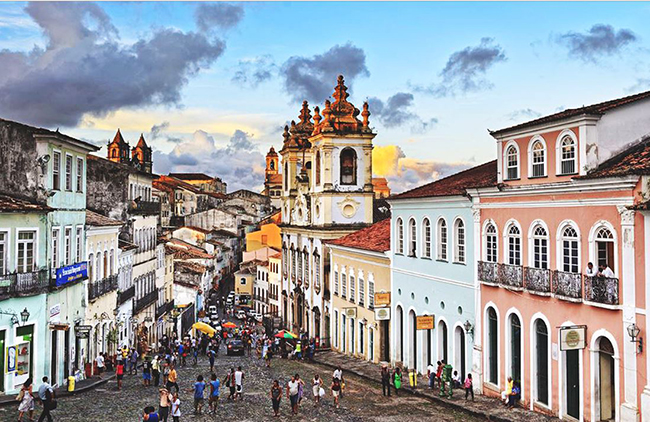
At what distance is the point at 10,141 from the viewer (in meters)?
26.0

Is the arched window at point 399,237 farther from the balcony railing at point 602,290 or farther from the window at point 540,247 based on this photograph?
the balcony railing at point 602,290

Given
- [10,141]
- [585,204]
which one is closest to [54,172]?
[10,141]

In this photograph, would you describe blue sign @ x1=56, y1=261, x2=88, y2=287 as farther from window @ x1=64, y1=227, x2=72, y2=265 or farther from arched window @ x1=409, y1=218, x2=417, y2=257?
arched window @ x1=409, y1=218, x2=417, y2=257

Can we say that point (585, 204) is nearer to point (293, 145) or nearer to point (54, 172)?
point (54, 172)

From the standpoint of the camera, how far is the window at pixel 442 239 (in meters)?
29.3

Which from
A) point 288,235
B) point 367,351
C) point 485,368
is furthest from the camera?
point 288,235

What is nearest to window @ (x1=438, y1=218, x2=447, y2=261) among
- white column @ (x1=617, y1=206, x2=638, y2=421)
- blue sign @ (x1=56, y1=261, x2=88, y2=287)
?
white column @ (x1=617, y1=206, x2=638, y2=421)

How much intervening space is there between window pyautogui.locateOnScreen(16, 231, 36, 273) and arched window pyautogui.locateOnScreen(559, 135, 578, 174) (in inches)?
692

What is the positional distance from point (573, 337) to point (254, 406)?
35.4 feet

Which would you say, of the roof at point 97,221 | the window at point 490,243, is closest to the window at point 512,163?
the window at point 490,243

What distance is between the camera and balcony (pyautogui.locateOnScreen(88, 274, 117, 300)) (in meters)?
32.0

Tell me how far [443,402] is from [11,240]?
15596mm

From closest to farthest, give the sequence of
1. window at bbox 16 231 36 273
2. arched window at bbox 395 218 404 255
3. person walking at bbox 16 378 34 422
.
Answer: person walking at bbox 16 378 34 422 < window at bbox 16 231 36 273 < arched window at bbox 395 218 404 255

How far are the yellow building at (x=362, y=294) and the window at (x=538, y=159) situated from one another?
1332cm
